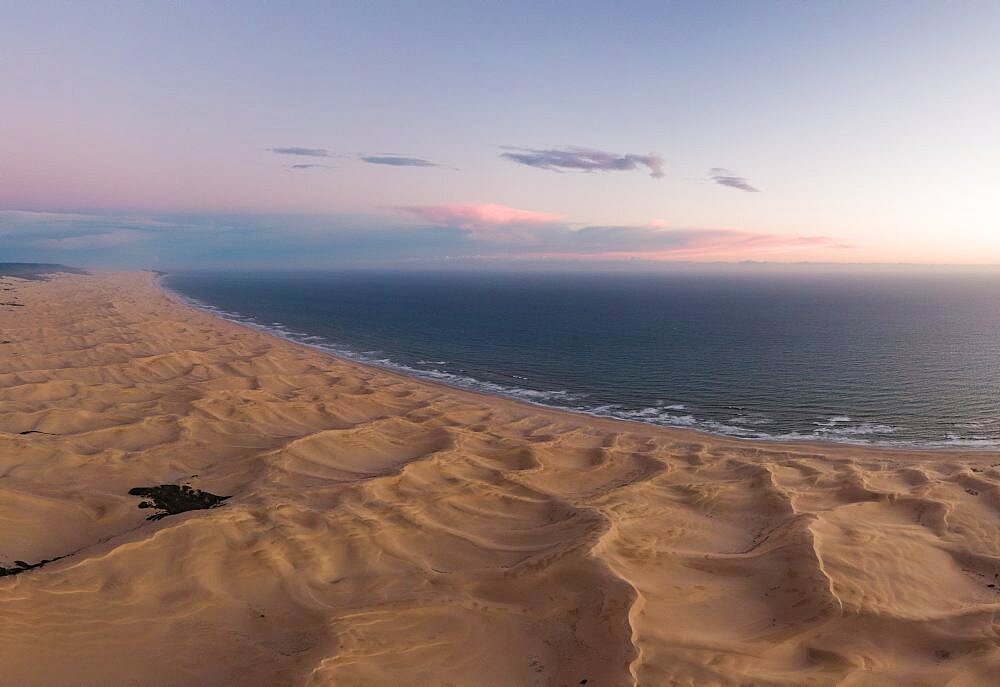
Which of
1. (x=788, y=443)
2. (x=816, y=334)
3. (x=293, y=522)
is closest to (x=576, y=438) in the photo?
(x=788, y=443)

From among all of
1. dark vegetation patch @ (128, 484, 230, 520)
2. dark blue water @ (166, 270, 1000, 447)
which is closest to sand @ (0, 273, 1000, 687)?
dark vegetation patch @ (128, 484, 230, 520)

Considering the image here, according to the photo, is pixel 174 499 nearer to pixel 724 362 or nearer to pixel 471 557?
pixel 471 557

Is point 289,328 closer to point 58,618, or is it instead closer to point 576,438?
point 576,438

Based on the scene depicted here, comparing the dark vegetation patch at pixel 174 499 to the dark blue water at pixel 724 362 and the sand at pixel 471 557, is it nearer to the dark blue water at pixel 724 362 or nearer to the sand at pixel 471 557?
the sand at pixel 471 557

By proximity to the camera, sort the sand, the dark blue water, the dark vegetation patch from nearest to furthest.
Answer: the sand
the dark vegetation patch
the dark blue water

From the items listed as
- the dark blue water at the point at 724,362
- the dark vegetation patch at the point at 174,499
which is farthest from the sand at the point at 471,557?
the dark blue water at the point at 724,362

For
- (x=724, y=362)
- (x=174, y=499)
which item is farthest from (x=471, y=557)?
(x=724, y=362)

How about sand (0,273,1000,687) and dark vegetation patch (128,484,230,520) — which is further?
dark vegetation patch (128,484,230,520)

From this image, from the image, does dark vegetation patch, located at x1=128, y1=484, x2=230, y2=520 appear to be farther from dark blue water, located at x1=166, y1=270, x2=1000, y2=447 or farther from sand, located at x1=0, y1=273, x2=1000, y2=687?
dark blue water, located at x1=166, y1=270, x2=1000, y2=447
